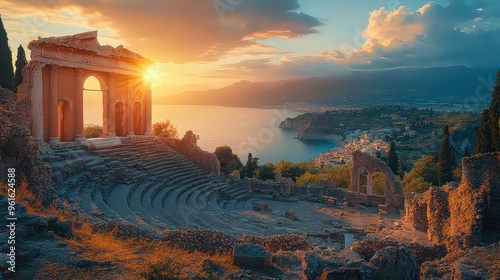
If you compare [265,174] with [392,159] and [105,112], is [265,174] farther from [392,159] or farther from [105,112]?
[105,112]

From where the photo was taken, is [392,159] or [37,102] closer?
[37,102]

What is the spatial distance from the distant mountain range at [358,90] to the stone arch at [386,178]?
400ft

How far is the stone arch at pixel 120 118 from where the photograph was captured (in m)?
26.9

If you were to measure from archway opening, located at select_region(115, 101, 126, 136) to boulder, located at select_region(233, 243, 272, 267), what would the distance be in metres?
20.7

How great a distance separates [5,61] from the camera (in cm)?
2980

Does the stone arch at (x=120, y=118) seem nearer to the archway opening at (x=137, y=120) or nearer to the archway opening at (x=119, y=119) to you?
the archway opening at (x=119, y=119)

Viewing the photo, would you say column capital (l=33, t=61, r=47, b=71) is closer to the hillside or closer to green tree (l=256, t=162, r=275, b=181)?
green tree (l=256, t=162, r=275, b=181)

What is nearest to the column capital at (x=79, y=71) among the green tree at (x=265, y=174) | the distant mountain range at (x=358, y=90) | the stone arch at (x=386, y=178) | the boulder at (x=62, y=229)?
the boulder at (x=62, y=229)

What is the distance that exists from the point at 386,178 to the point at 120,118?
20.4 meters

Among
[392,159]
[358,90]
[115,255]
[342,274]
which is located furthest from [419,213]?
[358,90]

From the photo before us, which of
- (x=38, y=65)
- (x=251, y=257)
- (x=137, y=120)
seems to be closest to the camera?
(x=251, y=257)

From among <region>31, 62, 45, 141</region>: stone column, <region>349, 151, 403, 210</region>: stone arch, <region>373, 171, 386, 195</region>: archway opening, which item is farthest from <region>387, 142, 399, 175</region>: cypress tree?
<region>31, 62, 45, 141</region>: stone column

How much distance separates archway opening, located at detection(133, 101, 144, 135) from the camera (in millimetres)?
28516

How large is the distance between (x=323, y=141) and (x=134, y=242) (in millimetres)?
139736
